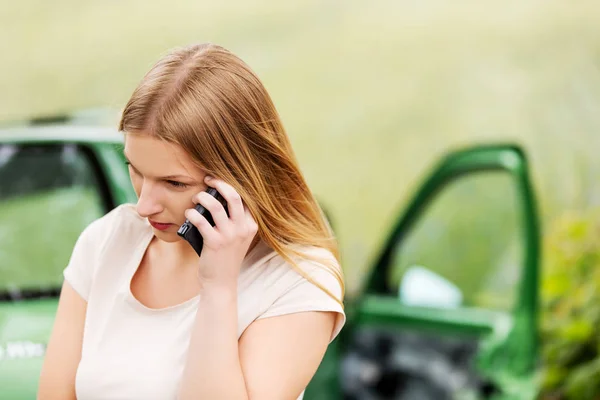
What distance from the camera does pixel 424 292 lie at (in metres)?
3.63

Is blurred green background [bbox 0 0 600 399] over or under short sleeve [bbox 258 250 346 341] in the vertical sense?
under

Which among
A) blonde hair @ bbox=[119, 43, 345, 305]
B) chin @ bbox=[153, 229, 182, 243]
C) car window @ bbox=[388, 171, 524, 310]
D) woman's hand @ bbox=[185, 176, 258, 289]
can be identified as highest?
blonde hair @ bbox=[119, 43, 345, 305]

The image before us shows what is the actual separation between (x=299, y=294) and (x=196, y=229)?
0.65ft

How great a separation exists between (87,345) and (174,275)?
0.62ft

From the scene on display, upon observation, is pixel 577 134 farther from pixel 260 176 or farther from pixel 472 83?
pixel 260 176

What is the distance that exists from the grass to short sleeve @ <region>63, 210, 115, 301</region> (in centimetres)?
324

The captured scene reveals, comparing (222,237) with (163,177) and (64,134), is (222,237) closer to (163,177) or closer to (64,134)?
(163,177)

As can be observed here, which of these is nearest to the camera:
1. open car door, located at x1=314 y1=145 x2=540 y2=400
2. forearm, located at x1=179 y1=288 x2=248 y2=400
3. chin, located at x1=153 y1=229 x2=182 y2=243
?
forearm, located at x1=179 y1=288 x2=248 y2=400

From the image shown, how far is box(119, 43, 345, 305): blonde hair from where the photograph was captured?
4.60 ft

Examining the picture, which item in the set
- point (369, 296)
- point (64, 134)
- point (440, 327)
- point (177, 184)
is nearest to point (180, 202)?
point (177, 184)

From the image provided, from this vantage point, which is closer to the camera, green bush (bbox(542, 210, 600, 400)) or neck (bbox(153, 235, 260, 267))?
neck (bbox(153, 235, 260, 267))

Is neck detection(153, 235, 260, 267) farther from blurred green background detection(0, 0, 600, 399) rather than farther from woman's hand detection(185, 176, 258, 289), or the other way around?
blurred green background detection(0, 0, 600, 399)

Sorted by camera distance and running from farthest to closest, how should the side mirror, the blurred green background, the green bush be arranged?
the blurred green background
the green bush
the side mirror

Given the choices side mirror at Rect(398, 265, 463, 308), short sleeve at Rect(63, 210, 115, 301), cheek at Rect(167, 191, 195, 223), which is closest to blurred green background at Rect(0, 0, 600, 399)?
side mirror at Rect(398, 265, 463, 308)
